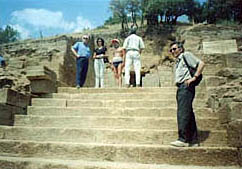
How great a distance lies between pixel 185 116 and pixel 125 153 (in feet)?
3.22

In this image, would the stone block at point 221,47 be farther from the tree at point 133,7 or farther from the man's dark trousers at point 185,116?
the tree at point 133,7

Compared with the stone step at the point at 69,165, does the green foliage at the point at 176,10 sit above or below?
above

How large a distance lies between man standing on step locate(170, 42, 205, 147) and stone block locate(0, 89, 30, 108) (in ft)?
10.5

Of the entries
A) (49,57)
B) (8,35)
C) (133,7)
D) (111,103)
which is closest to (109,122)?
(111,103)

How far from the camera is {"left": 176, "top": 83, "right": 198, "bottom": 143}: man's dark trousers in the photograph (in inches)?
121

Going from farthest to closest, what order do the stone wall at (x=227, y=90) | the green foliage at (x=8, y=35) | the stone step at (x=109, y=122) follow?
1. the green foliage at (x=8, y=35)
2. the stone step at (x=109, y=122)
3. the stone wall at (x=227, y=90)

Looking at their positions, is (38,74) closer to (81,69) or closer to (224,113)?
(81,69)

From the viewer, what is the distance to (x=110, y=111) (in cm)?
430

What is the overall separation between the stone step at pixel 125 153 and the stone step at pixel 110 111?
3.80ft

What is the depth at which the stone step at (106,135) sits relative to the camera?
3314 mm

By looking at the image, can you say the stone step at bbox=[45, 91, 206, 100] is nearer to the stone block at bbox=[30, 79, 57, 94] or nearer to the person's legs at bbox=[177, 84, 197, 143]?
the stone block at bbox=[30, 79, 57, 94]

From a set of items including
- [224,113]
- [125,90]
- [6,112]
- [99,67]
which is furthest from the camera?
[99,67]

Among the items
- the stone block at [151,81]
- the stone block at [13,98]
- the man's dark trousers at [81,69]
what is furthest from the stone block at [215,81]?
the stone block at [151,81]

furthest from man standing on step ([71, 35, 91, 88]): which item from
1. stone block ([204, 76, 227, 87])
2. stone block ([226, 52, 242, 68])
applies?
stone block ([226, 52, 242, 68])
